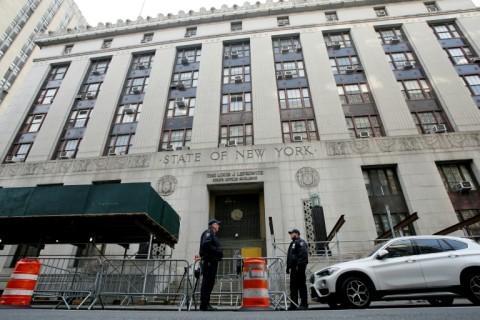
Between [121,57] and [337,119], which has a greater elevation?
[121,57]

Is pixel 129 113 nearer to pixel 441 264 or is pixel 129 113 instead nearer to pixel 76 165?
pixel 76 165

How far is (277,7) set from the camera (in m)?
30.2

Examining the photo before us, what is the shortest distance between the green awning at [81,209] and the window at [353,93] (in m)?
17.9

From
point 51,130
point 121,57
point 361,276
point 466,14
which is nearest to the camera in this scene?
point 361,276

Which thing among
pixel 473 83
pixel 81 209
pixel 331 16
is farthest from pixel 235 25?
pixel 81 209

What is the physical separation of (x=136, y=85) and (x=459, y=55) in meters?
30.4

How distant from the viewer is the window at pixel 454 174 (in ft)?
Answer: 61.6

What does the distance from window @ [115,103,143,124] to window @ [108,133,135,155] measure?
5.64ft

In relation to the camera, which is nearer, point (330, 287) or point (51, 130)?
point (330, 287)

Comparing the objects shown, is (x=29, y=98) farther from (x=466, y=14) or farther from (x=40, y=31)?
(x=466, y=14)

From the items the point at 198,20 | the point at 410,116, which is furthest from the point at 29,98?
the point at 410,116

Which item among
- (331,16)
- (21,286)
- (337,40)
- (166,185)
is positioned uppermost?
(331,16)

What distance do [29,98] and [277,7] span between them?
2771cm

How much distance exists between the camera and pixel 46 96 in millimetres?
28547
